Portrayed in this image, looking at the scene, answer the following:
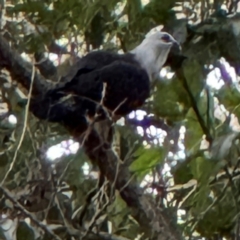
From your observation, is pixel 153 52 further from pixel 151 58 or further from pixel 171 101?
pixel 171 101

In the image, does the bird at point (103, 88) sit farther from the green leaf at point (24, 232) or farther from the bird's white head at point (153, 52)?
the green leaf at point (24, 232)

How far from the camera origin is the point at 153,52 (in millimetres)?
2135

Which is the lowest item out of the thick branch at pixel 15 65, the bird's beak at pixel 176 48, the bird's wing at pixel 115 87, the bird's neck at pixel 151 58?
the bird's neck at pixel 151 58

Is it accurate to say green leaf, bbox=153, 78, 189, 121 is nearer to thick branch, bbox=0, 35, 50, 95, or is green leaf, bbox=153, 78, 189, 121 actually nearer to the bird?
the bird

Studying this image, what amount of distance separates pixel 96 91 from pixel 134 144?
17cm

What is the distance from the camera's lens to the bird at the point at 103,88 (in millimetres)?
1644

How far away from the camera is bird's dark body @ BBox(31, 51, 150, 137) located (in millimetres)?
1645

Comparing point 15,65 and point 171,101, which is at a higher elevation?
point 15,65

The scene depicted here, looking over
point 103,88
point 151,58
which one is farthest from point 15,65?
point 151,58

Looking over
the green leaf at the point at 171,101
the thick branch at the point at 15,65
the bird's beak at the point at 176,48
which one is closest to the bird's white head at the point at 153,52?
the bird's beak at the point at 176,48

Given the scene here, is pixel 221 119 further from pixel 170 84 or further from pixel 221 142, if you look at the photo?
pixel 221 142

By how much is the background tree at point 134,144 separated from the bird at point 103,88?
39 mm

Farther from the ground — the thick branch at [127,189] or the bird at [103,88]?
the bird at [103,88]

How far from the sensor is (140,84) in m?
1.89
